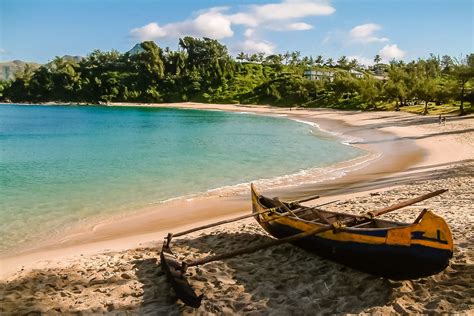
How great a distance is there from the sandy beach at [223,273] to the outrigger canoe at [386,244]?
0.39 metres

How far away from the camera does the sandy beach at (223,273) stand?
7137 mm

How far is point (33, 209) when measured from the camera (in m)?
16.2

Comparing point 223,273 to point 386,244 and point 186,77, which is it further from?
point 186,77

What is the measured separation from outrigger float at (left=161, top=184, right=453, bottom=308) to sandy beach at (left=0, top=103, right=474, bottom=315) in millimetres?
354

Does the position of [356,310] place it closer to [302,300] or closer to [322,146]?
[302,300]

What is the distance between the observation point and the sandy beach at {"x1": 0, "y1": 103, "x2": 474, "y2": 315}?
7.14m

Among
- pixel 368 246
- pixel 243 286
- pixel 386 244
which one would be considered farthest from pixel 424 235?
pixel 243 286

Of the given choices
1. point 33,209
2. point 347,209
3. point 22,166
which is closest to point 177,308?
point 347,209

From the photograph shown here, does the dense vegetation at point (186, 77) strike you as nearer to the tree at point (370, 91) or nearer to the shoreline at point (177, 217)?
the tree at point (370, 91)

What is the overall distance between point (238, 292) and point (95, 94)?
15282cm

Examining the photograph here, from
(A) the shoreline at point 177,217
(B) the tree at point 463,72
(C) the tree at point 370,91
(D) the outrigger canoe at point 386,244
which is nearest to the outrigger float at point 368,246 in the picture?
(D) the outrigger canoe at point 386,244

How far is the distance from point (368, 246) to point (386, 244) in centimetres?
40

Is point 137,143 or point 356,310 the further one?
point 137,143

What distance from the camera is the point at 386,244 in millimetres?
7000
